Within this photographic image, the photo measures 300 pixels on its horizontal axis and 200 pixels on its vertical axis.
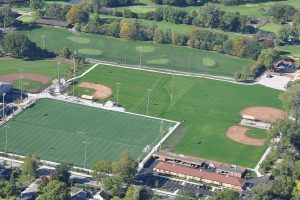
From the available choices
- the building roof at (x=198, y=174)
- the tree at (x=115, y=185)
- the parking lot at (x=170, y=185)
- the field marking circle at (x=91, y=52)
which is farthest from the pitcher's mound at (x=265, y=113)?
the field marking circle at (x=91, y=52)

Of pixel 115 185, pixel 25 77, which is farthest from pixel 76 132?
pixel 25 77

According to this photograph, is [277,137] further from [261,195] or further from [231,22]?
[231,22]

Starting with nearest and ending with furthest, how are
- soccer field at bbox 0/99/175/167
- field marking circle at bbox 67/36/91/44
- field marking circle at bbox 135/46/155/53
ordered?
soccer field at bbox 0/99/175/167, field marking circle at bbox 135/46/155/53, field marking circle at bbox 67/36/91/44

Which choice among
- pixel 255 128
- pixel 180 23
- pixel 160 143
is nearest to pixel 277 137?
pixel 255 128

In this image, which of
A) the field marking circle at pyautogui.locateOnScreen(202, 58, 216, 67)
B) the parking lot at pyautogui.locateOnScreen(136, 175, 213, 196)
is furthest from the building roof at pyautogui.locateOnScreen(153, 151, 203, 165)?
the field marking circle at pyautogui.locateOnScreen(202, 58, 216, 67)

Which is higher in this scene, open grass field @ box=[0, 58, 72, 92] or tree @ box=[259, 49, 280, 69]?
tree @ box=[259, 49, 280, 69]

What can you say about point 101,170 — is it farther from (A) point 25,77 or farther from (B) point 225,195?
(A) point 25,77

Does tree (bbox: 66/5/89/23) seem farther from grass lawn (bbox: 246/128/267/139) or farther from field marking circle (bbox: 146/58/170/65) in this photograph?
grass lawn (bbox: 246/128/267/139)
